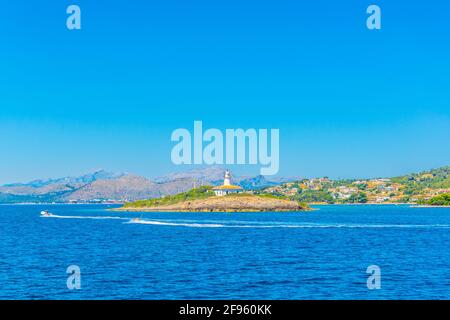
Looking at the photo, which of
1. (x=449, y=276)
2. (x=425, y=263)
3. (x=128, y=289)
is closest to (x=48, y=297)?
(x=128, y=289)

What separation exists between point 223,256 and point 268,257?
580cm

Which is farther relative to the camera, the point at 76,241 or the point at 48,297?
the point at 76,241

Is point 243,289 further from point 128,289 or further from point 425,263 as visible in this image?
point 425,263

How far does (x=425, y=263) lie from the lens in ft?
194

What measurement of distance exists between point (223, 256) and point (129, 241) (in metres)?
27.8

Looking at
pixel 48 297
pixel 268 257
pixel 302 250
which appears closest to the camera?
pixel 48 297

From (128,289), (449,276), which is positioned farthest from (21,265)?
(449,276)
